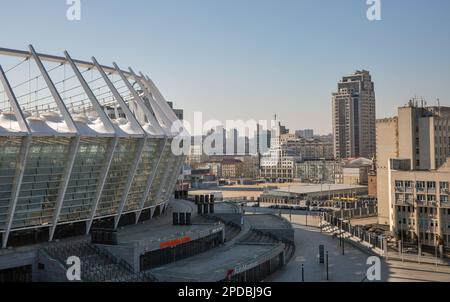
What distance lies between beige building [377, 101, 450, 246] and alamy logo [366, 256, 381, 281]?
13232mm

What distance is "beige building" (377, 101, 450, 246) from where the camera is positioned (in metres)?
59.7

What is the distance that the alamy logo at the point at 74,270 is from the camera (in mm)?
34709

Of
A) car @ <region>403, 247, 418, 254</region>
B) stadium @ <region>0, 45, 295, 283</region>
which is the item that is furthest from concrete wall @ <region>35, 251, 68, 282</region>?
car @ <region>403, 247, 418, 254</region>

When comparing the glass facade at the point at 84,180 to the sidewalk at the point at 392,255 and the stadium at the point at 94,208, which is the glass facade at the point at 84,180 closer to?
the stadium at the point at 94,208

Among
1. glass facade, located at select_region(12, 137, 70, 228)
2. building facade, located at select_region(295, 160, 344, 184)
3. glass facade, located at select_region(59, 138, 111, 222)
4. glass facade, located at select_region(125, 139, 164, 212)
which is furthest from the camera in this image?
building facade, located at select_region(295, 160, 344, 184)

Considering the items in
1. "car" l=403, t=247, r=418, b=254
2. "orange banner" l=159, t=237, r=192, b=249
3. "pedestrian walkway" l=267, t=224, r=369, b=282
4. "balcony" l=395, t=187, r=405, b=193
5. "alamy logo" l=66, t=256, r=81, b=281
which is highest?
"balcony" l=395, t=187, r=405, b=193

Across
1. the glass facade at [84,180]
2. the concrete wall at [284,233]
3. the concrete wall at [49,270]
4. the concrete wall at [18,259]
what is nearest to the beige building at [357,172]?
the concrete wall at [284,233]

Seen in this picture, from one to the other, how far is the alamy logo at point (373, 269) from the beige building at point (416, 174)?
13232 mm

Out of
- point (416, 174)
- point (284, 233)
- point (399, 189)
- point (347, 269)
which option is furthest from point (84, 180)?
point (416, 174)

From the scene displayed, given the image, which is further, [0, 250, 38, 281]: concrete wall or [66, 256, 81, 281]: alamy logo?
[0, 250, 38, 281]: concrete wall

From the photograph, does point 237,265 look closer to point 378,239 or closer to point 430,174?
point 378,239

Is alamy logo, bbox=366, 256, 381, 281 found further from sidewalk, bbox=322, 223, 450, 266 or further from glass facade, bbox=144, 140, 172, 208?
glass facade, bbox=144, 140, 172, 208

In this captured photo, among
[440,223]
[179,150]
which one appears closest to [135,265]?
[179,150]

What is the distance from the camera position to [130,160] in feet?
157
